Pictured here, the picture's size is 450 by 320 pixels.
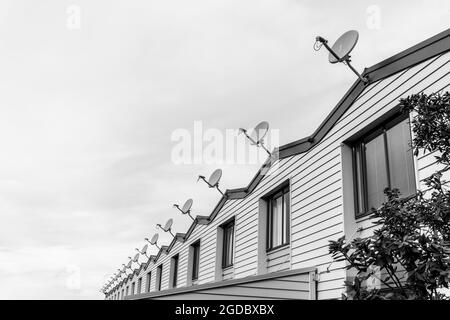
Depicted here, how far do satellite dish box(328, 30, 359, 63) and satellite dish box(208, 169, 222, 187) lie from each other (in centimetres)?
650

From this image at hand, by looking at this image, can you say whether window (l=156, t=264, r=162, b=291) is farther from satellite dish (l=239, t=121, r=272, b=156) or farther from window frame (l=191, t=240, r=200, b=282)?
satellite dish (l=239, t=121, r=272, b=156)

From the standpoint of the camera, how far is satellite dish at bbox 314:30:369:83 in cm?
607

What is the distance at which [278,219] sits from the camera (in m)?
9.41

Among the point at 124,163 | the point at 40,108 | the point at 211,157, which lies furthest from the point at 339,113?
the point at 124,163

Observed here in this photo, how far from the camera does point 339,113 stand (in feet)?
23.3

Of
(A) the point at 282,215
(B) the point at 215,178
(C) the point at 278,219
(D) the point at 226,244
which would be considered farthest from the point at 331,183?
(D) the point at 226,244

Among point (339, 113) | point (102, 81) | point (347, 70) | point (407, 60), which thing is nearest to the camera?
point (407, 60)

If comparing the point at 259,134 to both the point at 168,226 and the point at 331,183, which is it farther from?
the point at 168,226

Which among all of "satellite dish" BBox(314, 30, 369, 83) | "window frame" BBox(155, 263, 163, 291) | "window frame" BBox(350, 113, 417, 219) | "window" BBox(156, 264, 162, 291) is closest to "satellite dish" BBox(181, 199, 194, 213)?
"window frame" BBox(155, 263, 163, 291)

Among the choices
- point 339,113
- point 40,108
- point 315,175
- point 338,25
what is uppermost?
point 338,25

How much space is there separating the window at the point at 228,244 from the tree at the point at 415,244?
9.12 meters
